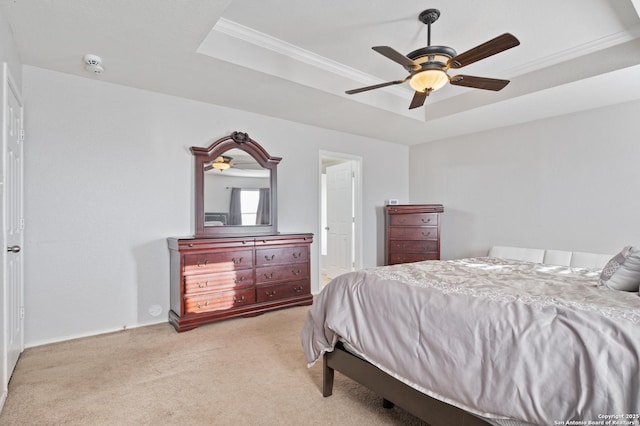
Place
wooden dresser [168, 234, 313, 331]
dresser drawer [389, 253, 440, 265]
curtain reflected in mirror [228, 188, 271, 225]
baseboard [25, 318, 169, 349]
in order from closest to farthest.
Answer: baseboard [25, 318, 169, 349], wooden dresser [168, 234, 313, 331], curtain reflected in mirror [228, 188, 271, 225], dresser drawer [389, 253, 440, 265]

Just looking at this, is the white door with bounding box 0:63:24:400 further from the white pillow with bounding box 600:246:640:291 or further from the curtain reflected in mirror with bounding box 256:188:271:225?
the white pillow with bounding box 600:246:640:291

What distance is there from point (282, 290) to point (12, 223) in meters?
2.54

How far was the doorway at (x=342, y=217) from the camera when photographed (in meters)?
5.37

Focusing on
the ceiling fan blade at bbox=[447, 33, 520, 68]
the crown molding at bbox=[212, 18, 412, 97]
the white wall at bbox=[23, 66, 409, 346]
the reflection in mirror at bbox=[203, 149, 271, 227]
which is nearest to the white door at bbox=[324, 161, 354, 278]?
the reflection in mirror at bbox=[203, 149, 271, 227]

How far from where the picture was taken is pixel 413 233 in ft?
16.5

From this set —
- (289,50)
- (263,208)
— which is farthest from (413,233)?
(289,50)

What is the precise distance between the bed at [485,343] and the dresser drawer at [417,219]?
109 inches

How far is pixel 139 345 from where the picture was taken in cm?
290

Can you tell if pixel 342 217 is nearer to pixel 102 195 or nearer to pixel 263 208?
pixel 263 208

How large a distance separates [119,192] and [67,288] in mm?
1007

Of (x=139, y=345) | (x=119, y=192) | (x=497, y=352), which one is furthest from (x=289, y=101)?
(x=497, y=352)

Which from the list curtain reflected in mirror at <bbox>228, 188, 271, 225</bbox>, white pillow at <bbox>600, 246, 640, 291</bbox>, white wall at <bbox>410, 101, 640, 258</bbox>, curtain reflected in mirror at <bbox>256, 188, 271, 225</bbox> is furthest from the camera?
curtain reflected in mirror at <bbox>256, 188, 271, 225</bbox>

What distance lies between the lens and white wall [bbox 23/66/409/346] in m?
2.94

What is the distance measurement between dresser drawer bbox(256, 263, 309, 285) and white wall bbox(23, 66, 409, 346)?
38.9 inches
